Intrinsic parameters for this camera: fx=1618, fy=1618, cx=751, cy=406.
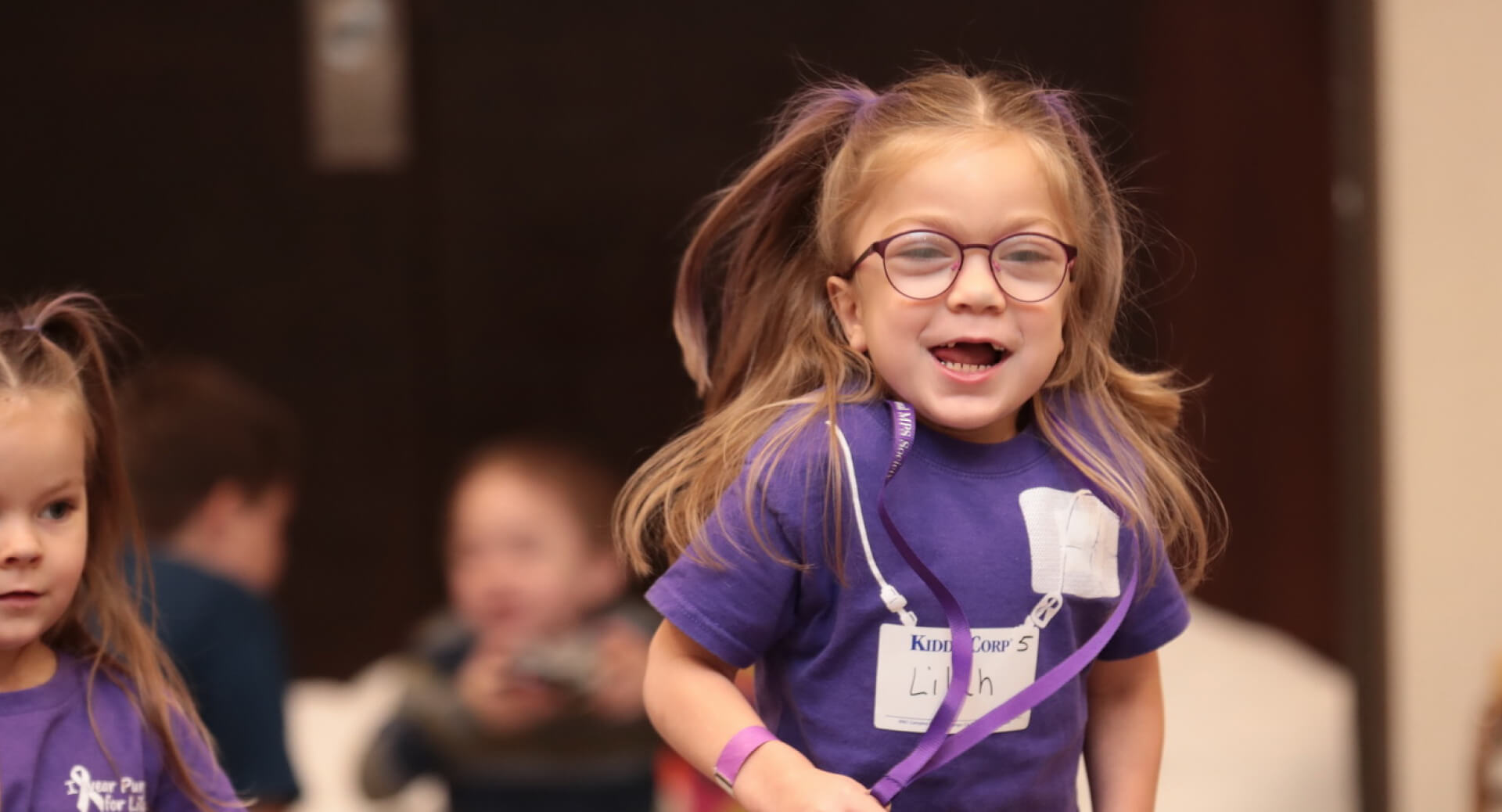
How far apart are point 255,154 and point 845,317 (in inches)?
77.8

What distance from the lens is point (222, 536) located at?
2.36 metres

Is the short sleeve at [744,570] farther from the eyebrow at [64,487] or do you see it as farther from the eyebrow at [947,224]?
the eyebrow at [64,487]

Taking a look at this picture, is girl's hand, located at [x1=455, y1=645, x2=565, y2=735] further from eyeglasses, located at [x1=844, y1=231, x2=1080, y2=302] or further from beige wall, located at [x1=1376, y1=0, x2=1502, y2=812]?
eyeglasses, located at [x1=844, y1=231, x2=1080, y2=302]

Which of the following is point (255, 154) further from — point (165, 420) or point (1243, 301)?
point (1243, 301)

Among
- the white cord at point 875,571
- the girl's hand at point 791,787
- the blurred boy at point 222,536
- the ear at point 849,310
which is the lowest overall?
the blurred boy at point 222,536

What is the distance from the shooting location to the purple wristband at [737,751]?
40.7 inches

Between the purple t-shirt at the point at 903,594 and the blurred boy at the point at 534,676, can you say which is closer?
the purple t-shirt at the point at 903,594

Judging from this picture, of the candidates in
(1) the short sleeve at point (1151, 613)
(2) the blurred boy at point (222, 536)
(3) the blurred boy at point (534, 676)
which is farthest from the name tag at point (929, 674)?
(3) the blurred boy at point (534, 676)

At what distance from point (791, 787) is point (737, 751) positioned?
0.17 feet

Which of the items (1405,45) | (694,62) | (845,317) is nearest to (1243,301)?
(1405,45)

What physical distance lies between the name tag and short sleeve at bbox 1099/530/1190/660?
118 millimetres

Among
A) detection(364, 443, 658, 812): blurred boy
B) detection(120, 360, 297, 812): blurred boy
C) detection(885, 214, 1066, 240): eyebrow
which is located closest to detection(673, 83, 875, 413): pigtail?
detection(885, 214, 1066, 240): eyebrow

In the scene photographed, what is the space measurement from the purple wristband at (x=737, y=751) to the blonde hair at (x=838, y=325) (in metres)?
0.11

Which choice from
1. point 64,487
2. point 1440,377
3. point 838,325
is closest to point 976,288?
point 838,325
